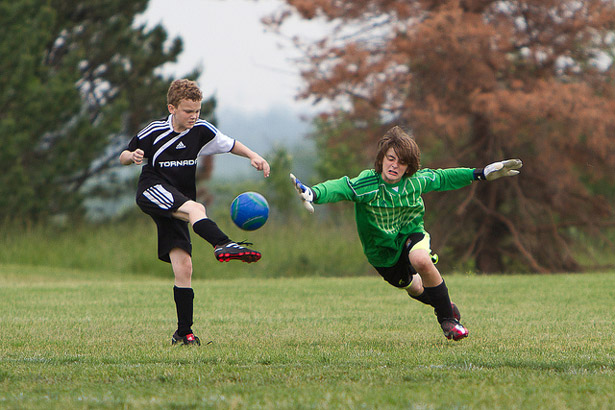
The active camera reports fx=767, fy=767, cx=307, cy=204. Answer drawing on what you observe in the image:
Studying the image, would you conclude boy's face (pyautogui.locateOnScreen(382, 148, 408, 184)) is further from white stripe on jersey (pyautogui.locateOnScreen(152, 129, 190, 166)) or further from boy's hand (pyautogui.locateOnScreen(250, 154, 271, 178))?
white stripe on jersey (pyautogui.locateOnScreen(152, 129, 190, 166))

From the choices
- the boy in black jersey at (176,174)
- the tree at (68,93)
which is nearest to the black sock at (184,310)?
the boy in black jersey at (176,174)

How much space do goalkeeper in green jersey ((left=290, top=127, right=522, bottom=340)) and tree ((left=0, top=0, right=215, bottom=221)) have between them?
694 inches

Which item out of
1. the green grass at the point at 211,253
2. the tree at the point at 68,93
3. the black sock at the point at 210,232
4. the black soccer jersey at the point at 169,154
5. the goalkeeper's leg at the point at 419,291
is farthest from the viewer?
the tree at the point at 68,93

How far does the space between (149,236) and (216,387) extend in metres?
18.4

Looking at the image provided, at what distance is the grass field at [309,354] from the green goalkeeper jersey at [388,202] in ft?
2.60

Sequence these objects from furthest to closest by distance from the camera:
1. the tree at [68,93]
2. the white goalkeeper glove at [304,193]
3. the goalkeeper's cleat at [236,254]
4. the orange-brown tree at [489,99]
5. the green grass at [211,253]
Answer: the tree at [68,93]
the green grass at [211,253]
the orange-brown tree at [489,99]
the white goalkeeper glove at [304,193]
the goalkeeper's cleat at [236,254]

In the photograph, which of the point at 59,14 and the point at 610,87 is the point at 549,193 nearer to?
the point at 610,87

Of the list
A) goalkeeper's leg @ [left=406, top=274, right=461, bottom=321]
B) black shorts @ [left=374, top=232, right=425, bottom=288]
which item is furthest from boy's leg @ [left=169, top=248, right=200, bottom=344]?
goalkeeper's leg @ [left=406, top=274, right=461, bottom=321]

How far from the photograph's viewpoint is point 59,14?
25.2 metres

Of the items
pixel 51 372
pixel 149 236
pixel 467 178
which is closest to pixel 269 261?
pixel 149 236

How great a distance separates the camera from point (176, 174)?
6148 mm

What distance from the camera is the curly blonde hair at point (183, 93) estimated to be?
6027 mm

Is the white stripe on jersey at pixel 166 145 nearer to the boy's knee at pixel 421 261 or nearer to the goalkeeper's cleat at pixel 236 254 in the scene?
the goalkeeper's cleat at pixel 236 254

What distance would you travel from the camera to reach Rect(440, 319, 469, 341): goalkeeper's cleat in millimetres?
6070
